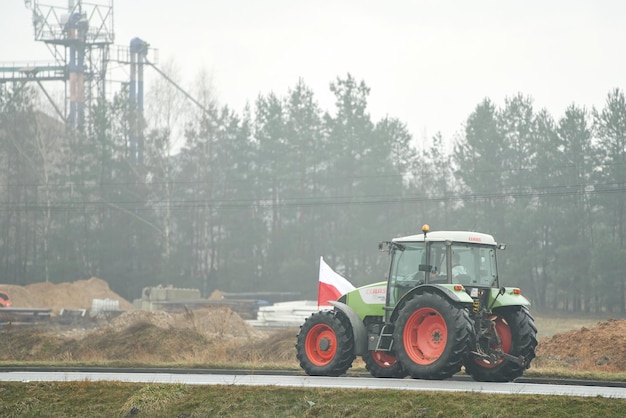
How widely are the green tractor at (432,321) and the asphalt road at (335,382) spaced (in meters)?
0.38

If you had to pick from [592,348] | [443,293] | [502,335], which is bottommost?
[592,348]

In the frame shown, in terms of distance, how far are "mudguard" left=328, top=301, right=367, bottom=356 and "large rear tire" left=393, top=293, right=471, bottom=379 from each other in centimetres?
120

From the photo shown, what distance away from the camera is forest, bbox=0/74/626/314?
7094 centimetres

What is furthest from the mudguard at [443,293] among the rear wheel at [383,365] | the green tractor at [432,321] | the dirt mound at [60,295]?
the dirt mound at [60,295]

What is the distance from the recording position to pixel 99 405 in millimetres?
14750

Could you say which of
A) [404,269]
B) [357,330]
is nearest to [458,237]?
[404,269]

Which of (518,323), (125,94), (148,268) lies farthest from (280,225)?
(518,323)

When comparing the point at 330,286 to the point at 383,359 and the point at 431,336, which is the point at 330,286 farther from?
the point at 431,336

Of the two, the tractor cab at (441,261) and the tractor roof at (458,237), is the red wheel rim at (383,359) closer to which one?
the tractor cab at (441,261)

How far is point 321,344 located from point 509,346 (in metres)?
3.24

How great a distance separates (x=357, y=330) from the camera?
55.5 feet

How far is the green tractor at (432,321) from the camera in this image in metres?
15.3

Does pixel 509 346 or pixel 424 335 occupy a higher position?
pixel 424 335

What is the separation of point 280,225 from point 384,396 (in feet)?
205
